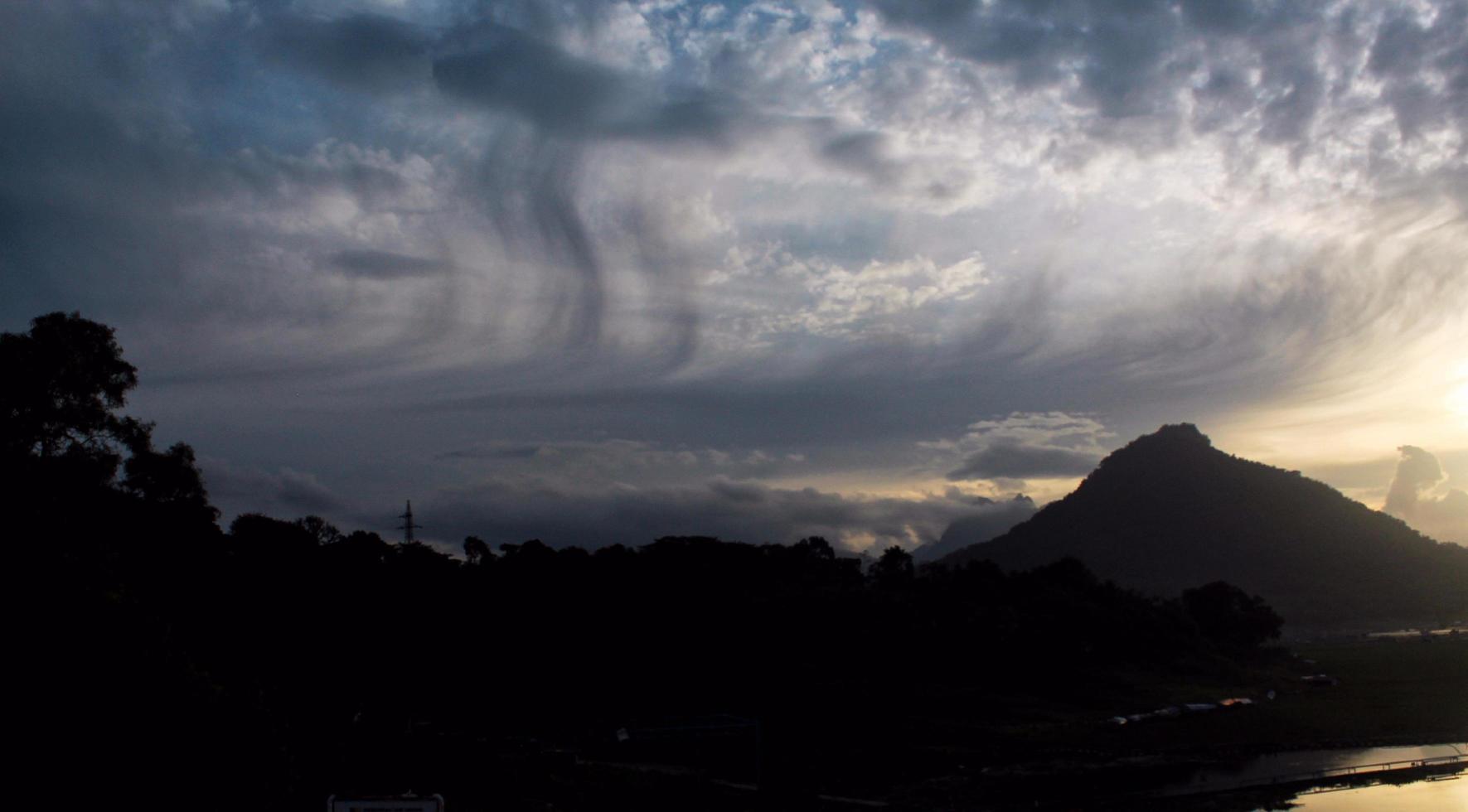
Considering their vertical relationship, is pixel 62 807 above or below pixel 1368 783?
above

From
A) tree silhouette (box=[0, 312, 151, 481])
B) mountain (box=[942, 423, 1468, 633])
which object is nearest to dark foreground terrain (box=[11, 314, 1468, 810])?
tree silhouette (box=[0, 312, 151, 481])

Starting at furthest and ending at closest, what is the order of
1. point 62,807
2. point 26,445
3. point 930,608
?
point 930,608
point 26,445
point 62,807

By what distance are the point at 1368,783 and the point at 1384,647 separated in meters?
79.9

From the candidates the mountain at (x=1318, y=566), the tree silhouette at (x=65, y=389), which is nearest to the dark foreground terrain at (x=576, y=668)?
the tree silhouette at (x=65, y=389)

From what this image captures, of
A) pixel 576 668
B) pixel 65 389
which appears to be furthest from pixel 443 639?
pixel 65 389

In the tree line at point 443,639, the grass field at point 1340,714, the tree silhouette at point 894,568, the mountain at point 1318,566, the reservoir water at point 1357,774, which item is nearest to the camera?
the tree line at point 443,639

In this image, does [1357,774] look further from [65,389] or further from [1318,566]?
[1318,566]

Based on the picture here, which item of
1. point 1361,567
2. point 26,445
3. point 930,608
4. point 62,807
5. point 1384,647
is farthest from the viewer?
point 1361,567

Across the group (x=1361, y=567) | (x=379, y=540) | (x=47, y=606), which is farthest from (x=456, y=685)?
(x=1361, y=567)

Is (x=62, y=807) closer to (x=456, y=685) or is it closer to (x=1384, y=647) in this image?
(x=456, y=685)

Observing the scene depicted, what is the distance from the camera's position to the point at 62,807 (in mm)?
12867

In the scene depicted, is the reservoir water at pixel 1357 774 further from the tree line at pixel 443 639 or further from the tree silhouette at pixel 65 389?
the tree silhouette at pixel 65 389

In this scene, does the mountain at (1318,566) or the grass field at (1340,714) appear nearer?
the grass field at (1340,714)

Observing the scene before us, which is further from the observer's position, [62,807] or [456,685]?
[456,685]
